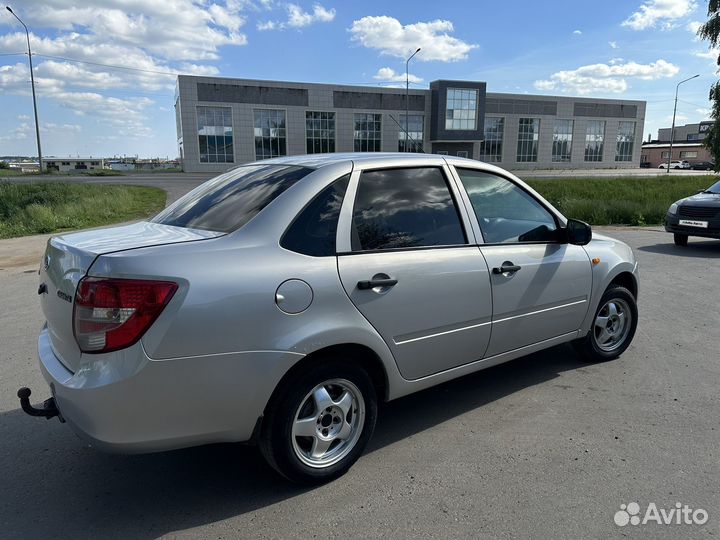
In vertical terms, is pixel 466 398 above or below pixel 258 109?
below

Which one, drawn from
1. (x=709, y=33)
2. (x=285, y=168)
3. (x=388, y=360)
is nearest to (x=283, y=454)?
(x=388, y=360)

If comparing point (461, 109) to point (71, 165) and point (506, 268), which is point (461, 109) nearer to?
point (506, 268)

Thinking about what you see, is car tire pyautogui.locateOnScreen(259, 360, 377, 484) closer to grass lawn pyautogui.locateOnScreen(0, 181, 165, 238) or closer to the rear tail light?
the rear tail light

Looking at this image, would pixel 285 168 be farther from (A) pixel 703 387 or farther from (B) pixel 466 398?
(A) pixel 703 387

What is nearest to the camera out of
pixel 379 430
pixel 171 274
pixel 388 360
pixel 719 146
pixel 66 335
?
pixel 171 274

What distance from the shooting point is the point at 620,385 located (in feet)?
14.0

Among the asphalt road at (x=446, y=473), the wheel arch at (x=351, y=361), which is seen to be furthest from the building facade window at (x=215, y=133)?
the wheel arch at (x=351, y=361)

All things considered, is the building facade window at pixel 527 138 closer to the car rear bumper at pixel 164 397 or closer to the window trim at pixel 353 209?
the window trim at pixel 353 209

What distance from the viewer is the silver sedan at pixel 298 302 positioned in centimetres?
235

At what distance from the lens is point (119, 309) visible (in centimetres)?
231

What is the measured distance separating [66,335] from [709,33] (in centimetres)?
3345

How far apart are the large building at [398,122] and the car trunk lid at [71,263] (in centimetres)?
4753

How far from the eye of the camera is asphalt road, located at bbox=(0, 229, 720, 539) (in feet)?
8.50

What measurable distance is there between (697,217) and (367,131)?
57.0 meters
